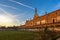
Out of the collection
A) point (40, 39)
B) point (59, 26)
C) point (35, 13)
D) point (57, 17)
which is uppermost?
point (35, 13)

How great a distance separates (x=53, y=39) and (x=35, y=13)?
136ft

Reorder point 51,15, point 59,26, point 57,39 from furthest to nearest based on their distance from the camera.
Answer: point 51,15 → point 59,26 → point 57,39

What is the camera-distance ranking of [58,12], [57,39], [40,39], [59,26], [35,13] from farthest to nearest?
[35,13], [58,12], [59,26], [40,39], [57,39]

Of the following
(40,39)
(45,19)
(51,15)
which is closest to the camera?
(40,39)

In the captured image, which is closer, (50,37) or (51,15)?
(50,37)

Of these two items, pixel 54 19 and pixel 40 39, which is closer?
pixel 40 39

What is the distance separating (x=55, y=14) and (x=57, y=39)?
18.5m

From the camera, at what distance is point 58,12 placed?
3155 centimetres

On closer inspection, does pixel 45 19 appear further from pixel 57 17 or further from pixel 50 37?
pixel 50 37

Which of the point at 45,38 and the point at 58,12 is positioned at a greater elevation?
the point at 58,12

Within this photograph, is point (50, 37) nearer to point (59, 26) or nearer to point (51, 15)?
point (59, 26)

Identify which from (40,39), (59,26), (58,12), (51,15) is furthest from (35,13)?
(40,39)

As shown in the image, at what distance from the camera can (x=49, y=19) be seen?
3619 centimetres

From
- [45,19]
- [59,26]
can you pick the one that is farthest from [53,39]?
[45,19]
